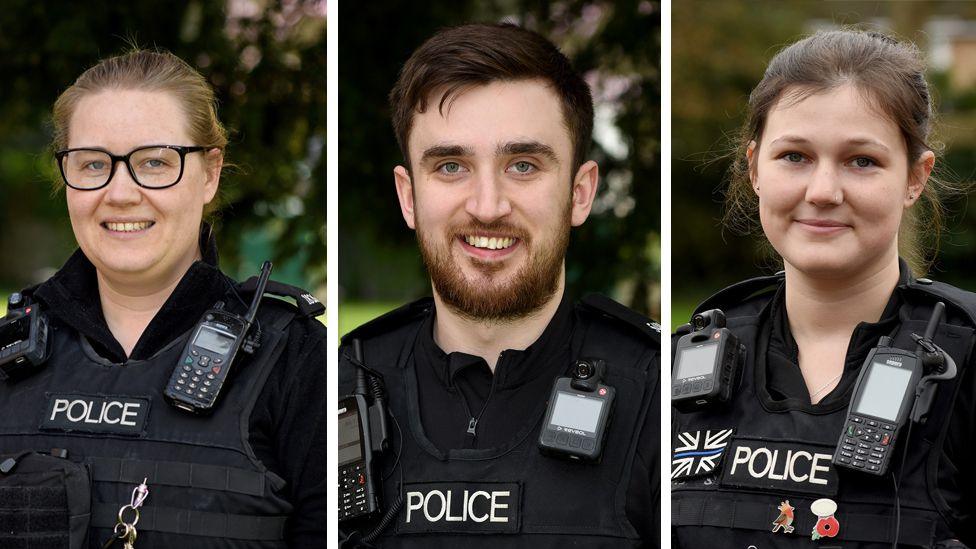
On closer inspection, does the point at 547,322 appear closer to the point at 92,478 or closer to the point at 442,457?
the point at 442,457

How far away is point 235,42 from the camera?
418cm

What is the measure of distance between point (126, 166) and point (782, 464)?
4.84 feet

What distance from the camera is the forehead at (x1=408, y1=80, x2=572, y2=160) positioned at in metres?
2.36

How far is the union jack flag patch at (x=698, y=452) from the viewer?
230 centimetres

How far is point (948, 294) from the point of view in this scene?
7.22ft

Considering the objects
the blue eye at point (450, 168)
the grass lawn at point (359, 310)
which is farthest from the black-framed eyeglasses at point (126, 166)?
the grass lawn at point (359, 310)

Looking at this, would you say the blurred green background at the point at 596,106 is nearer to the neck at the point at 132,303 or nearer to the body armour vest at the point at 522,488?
the neck at the point at 132,303

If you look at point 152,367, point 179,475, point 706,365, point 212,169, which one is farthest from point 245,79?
point 706,365

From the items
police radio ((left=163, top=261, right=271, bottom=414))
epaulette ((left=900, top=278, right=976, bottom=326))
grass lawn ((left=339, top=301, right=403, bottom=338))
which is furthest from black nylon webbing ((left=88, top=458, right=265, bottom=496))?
grass lawn ((left=339, top=301, right=403, bottom=338))

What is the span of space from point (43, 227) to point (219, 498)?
43.3ft

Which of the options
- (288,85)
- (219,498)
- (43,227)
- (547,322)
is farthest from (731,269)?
(43,227)

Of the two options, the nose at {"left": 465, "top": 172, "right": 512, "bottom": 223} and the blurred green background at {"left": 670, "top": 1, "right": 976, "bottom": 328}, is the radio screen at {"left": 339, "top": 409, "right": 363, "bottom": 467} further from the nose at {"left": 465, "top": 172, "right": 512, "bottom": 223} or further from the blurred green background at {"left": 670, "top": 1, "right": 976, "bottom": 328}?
the blurred green background at {"left": 670, "top": 1, "right": 976, "bottom": 328}

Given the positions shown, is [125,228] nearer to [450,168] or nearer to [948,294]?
[450,168]

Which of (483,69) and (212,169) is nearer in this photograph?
(483,69)
